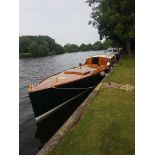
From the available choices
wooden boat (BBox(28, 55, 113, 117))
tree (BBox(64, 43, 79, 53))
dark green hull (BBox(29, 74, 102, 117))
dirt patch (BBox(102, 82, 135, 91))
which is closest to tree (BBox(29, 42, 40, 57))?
tree (BBox(64, 43, 79, 53))

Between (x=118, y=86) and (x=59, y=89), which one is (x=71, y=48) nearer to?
(x=118, y=86)

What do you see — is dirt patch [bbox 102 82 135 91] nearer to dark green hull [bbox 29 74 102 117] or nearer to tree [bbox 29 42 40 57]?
dark green hull [bbox 29 74 102 117]

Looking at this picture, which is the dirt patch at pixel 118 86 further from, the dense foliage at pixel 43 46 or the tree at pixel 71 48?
the tree at pixel 71 48

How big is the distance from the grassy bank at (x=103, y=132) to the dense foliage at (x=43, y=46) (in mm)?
29838

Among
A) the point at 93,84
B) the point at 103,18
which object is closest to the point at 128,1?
the point at 103,18

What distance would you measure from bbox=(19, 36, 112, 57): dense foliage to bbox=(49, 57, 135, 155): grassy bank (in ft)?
97.9

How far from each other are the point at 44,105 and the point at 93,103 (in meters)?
3.42

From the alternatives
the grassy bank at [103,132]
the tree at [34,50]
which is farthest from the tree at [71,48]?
the grassy bank at [103,132]

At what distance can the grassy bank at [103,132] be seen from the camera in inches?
228

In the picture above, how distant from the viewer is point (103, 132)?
669 cm

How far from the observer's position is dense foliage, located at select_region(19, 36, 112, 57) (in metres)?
90.0

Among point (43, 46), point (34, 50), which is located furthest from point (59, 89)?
point (43, 46)

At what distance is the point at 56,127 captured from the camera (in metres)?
11.2
